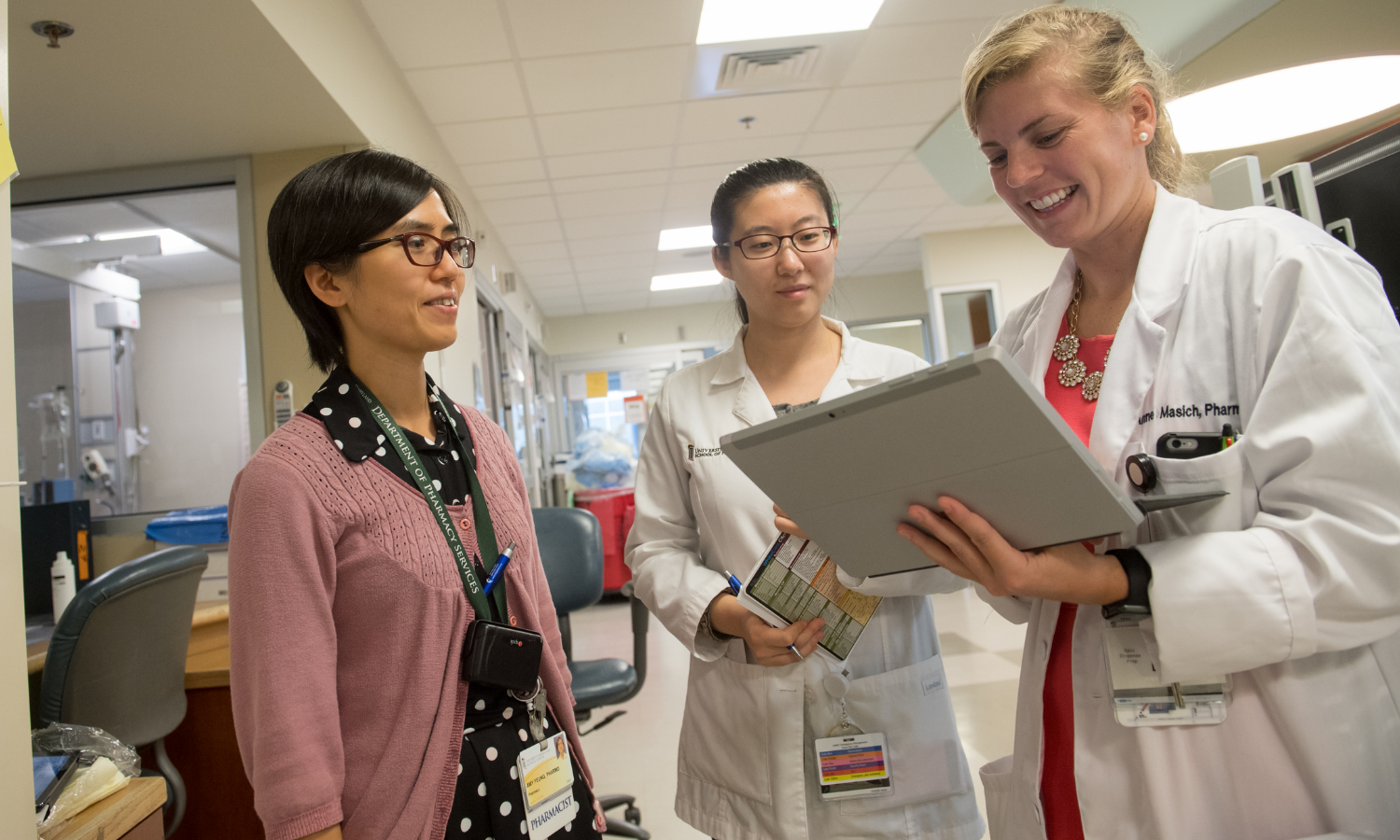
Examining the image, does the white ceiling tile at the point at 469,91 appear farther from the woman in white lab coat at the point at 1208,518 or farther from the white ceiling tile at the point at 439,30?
the woman in white lab coat at the point at 1208,518

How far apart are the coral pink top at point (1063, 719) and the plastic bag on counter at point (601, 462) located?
5.87m

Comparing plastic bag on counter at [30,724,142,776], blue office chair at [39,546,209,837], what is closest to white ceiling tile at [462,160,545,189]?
blue office chair at [39,546,209,837]

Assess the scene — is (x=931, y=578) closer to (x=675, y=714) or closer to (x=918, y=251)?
(x=675, y=714)

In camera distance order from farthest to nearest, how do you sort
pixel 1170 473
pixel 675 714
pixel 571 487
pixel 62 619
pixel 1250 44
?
pixel 571 487 < pixel 675 714 < pixel 1250 44 < pixel 62 619 < pixel 1170 473

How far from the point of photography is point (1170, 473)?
80 centimetres

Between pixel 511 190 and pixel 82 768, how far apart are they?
4448 mm

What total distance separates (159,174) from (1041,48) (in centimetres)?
343

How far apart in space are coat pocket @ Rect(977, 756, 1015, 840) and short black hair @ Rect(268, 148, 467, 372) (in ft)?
3.40

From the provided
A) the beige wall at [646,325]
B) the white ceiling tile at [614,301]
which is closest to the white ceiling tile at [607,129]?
the white ceiling tile at [614,301]

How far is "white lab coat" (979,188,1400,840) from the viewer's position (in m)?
0.72

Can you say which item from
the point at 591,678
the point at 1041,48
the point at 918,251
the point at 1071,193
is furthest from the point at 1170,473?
the point at 918,251

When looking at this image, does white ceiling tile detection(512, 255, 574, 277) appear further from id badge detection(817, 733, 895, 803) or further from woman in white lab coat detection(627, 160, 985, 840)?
id badge detection(817, 733, 895, 803)

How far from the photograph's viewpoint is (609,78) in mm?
3754

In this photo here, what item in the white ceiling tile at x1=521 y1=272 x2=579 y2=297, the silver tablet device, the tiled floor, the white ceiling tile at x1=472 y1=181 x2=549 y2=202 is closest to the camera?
the silver tablet device
